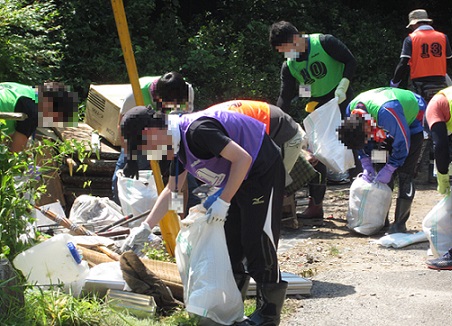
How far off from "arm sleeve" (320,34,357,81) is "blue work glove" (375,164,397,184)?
1.23 m

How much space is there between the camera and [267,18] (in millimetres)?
12680

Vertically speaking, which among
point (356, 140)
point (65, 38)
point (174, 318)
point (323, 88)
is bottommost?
point (174, 318)

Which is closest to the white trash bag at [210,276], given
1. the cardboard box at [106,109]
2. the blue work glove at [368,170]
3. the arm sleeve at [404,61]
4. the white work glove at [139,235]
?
the white work glove at [139,235]

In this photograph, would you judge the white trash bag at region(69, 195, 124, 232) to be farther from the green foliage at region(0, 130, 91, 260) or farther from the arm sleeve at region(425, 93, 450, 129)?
the arm sleeve at region(425, 93, 450, 129)

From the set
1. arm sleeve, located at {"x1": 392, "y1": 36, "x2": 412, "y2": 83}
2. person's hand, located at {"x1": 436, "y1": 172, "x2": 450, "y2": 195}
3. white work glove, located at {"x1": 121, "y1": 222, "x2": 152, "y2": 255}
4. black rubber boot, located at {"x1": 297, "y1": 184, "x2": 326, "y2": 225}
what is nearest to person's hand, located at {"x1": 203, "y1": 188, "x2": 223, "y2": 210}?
white work glove, located at {"x1": 121, "y1": 222, "x2": 152, "y2": 255}

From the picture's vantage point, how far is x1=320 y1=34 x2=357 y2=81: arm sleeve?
776 cm

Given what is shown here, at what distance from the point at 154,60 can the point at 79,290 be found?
246 inches

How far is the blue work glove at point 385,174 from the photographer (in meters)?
6.92

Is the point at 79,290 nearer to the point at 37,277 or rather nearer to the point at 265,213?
the point at 37,277

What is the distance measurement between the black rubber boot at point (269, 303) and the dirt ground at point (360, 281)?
1.02 ft

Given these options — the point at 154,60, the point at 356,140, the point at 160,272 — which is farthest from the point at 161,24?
the point at 160,272

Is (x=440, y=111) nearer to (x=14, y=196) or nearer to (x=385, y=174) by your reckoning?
(x=385, y=174)

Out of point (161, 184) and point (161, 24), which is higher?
point (161, 24)

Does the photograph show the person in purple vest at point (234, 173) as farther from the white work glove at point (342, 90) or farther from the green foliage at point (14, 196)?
the white work glove at point (342, 90)
